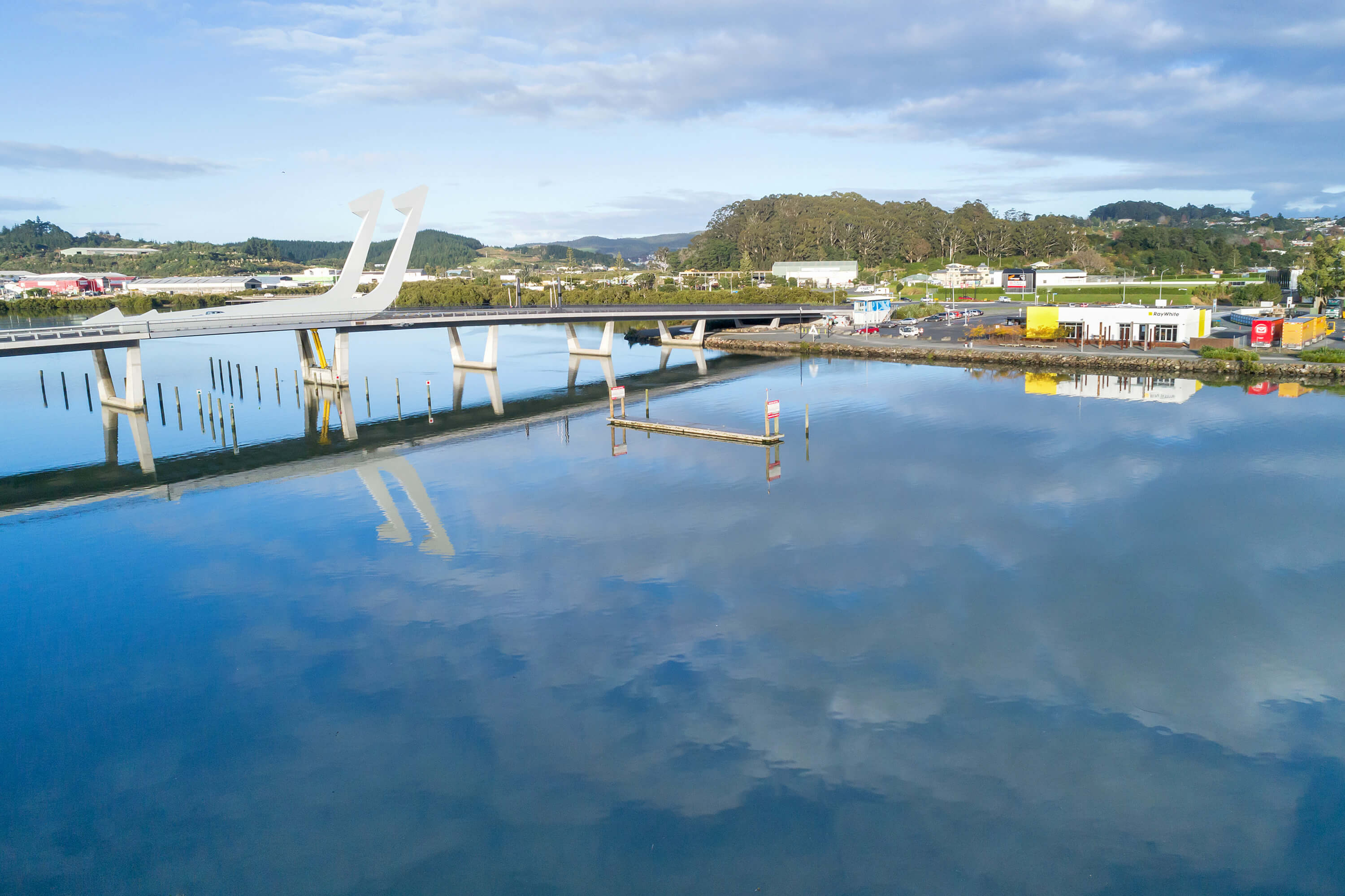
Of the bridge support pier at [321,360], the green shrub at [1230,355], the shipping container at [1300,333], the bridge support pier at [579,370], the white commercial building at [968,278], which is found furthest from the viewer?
the white commercial building at [968,278]

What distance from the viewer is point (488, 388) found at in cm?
6066

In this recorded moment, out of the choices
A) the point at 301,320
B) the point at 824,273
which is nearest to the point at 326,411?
the point at 301,320

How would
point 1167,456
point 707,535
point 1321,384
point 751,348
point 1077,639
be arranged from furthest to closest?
point 751,348, point 1321,384, point 1167,456, point 707,535, point 1077,639

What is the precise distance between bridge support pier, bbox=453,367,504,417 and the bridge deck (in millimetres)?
4136

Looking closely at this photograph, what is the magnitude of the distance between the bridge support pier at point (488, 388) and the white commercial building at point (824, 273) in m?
84.8

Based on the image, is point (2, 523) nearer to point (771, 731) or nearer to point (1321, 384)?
point (771, 731)

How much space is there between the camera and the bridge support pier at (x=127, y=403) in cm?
4378

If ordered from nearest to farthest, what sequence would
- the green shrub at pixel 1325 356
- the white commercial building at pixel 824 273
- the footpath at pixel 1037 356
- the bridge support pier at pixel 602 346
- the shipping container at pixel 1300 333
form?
the green shrub at pixel 1325 356
the footpath at pixel 1037 356
the shipping container at pixel 1300 333
the bridge support pier at pixel 602 346
the white commercial building at pixel 824 273

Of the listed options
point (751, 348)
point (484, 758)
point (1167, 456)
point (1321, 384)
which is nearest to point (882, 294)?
point (751, 348)

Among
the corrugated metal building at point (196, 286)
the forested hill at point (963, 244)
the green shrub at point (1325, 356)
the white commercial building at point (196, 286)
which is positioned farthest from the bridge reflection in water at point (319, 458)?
the forested hill at point (963, 244)

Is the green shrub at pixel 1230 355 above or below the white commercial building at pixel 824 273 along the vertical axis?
below

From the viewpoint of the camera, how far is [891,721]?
15.7 m

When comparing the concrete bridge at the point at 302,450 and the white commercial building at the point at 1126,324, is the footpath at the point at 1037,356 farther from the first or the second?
the concrete bridge at the point at 302,450

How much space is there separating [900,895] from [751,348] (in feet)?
231
